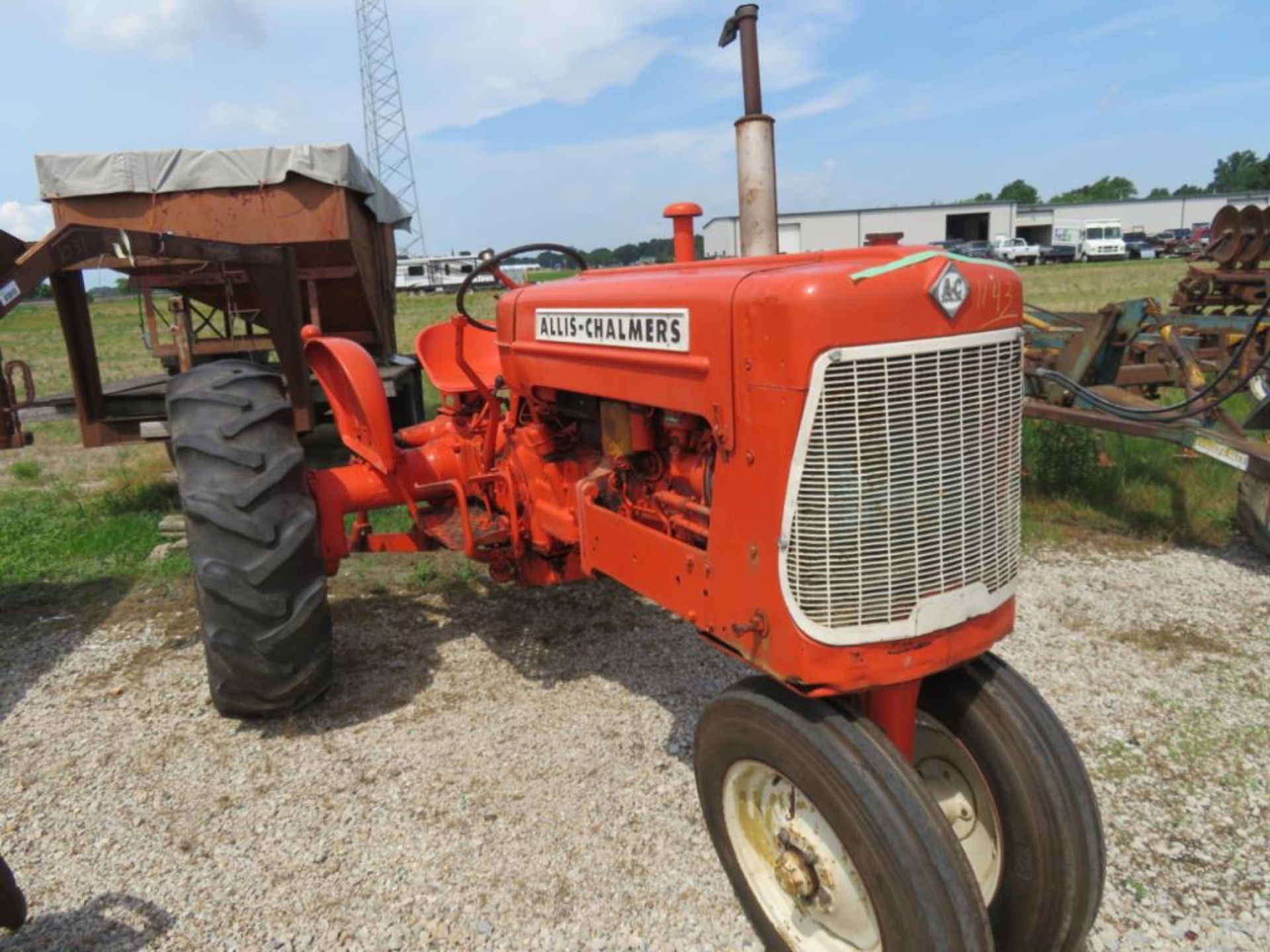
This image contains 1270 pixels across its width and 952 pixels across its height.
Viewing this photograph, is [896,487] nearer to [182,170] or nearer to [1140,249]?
[182,170]

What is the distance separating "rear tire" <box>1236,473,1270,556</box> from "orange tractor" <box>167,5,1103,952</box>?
3.24m

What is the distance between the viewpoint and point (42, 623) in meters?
4.39

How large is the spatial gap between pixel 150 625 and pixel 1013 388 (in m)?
3.96

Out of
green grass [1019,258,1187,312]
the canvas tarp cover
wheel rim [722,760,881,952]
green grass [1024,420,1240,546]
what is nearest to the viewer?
wheel rim [722,760,881,952]

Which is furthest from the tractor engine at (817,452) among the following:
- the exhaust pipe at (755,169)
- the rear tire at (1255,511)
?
the rear tire at (1255,511)

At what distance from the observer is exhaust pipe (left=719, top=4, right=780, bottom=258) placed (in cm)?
271

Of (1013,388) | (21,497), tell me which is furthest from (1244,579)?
(21,497)

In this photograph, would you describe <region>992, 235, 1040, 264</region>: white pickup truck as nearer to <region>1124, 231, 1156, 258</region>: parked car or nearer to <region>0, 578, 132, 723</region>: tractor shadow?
<region>1124, 231, 1156, 258</region>: parked car

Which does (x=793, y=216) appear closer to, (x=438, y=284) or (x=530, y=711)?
(x=438, y=284)

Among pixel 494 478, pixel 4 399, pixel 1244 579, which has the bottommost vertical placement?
pixel 1244 579

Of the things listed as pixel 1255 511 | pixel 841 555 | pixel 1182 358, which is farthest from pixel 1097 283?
pixel 841 555

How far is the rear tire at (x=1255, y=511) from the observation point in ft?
15.0

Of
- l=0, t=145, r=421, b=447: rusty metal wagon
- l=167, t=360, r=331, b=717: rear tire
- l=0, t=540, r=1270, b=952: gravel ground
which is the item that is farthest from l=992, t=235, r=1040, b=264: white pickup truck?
l=167, t=360, r=331, b=717: rear tire

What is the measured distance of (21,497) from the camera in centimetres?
657
